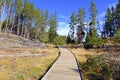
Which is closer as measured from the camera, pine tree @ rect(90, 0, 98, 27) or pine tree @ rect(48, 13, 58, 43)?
pine tree @ rect(90, 0, 98, 27)

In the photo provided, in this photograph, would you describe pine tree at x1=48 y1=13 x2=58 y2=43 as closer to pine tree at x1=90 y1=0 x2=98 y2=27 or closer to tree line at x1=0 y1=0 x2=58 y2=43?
tree line at x1=0 y1=0 x2=58 y2=43

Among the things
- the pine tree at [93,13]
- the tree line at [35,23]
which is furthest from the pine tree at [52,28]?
the pine tree at [93,13]

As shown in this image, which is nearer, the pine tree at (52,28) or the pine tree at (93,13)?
the pine tree at (93,13)

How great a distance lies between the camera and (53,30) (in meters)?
108

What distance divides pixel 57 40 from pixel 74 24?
10.2 metres

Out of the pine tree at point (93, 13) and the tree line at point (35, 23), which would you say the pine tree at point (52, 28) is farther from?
the pine tree at point (93, 13)

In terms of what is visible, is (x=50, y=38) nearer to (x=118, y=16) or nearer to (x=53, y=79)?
(x=118, y=16)

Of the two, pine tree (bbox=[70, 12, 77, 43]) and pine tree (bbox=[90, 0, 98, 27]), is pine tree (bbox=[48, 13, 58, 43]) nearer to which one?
pine tree (bbox=[70, 12, 77, 43])

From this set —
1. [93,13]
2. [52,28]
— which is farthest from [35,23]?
[93,13]

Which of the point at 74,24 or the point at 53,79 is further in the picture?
the point at 74,24

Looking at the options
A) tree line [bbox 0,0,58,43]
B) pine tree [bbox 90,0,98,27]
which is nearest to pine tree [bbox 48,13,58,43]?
tree line [bbox 0,0,58,43]

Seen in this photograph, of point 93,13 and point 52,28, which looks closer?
point 93,13

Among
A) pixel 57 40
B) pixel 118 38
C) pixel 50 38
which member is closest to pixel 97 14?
pixel 57 40

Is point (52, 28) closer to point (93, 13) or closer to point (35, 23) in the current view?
point (35, 23)
